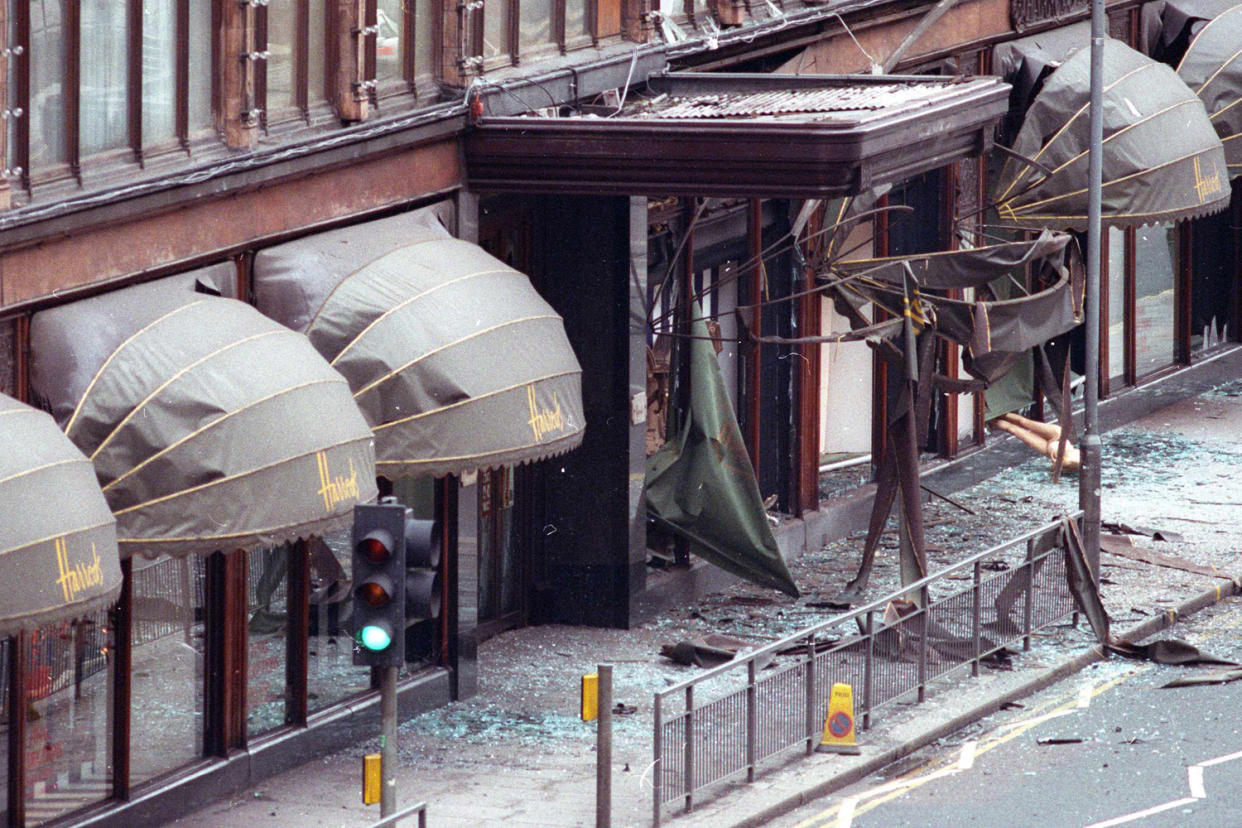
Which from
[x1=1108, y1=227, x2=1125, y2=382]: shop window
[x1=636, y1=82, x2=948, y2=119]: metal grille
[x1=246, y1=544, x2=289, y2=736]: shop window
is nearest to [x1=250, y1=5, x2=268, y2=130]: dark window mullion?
[x1=246, y1=544, x2=289, y2=736]: shop window

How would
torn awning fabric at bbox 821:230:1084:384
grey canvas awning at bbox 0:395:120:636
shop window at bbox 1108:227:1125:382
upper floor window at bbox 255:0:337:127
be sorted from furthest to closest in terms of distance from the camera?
shop window at bbox 1108:227:1125:382 → torn awning fabric at bbox 821:230:1084:384 → upper floor window at bbox 255:0:337:127 → grey canvas awning at bbox 0:395:120:636

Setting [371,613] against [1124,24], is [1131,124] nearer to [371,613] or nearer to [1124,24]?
[1124,24]

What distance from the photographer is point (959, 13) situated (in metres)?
25.5

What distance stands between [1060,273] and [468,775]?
770 centimetres

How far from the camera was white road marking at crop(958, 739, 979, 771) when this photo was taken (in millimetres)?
17094

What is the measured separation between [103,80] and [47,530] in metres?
3.60

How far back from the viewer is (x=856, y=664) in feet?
57.8

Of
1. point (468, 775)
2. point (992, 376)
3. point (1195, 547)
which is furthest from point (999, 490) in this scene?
point (468, 775)

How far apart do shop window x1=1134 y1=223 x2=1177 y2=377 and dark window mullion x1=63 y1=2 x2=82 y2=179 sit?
18.4 meters

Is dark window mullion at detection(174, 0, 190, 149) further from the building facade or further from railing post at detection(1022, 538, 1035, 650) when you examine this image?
railing post at detection(1022, 538, 1035, 650)

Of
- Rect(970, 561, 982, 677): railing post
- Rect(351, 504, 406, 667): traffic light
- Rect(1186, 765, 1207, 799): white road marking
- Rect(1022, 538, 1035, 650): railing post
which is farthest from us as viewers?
Rect(1022, 538, 1035, 650): railing post

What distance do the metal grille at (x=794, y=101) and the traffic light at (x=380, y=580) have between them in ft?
23.6

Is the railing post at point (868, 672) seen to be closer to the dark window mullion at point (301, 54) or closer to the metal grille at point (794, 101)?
the metal grille at point (794, 101)

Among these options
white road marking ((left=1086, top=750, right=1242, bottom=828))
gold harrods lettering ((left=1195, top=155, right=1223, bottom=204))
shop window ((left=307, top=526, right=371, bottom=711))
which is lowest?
white road marking ((left=1086, top=750, right=1242, bottom=828))
